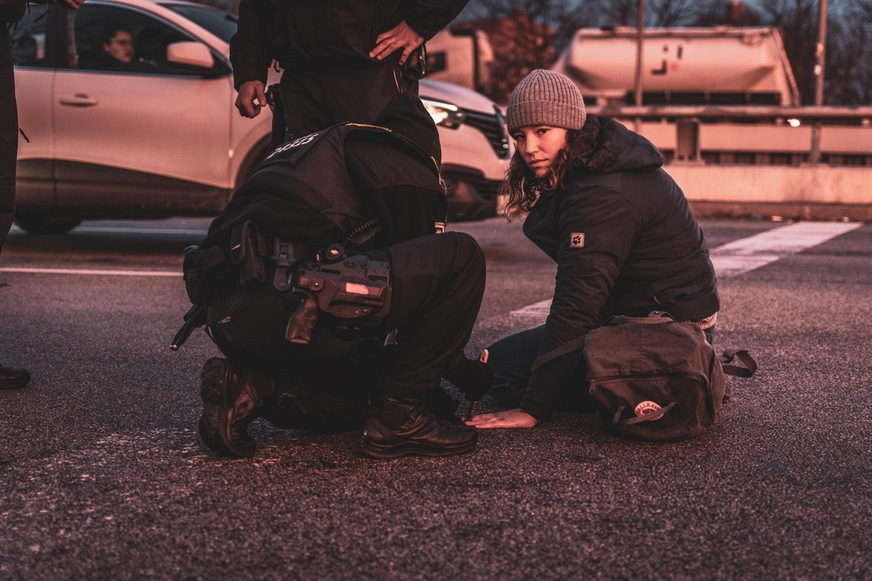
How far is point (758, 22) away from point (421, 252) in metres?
51.9

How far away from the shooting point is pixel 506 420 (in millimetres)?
3152

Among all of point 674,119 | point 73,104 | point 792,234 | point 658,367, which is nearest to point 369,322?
point 658,367

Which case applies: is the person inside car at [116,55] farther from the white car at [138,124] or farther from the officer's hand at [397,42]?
the officer's hand at [397,42]

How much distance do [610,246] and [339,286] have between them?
0.98 m

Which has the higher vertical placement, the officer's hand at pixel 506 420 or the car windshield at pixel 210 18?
the car windshield at pixel 210 18

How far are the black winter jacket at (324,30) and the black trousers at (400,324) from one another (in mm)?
1201

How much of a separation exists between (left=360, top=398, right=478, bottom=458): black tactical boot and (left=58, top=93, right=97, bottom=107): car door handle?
5.38m

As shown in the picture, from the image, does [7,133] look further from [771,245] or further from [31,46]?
[771,245]

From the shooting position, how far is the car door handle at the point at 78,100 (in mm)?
7473

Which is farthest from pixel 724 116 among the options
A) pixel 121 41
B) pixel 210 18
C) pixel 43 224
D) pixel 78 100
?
pixel 78 100

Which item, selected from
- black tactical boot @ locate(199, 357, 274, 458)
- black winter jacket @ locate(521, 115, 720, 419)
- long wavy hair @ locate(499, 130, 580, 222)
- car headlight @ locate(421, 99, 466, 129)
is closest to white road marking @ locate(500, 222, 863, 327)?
long wavy hair @ locate(499, 130, 580, 222)

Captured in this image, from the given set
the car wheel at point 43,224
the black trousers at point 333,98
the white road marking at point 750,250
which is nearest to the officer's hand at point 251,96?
the black trousers at point 333,98

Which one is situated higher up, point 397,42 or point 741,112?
point 397,42

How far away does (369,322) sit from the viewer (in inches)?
103
